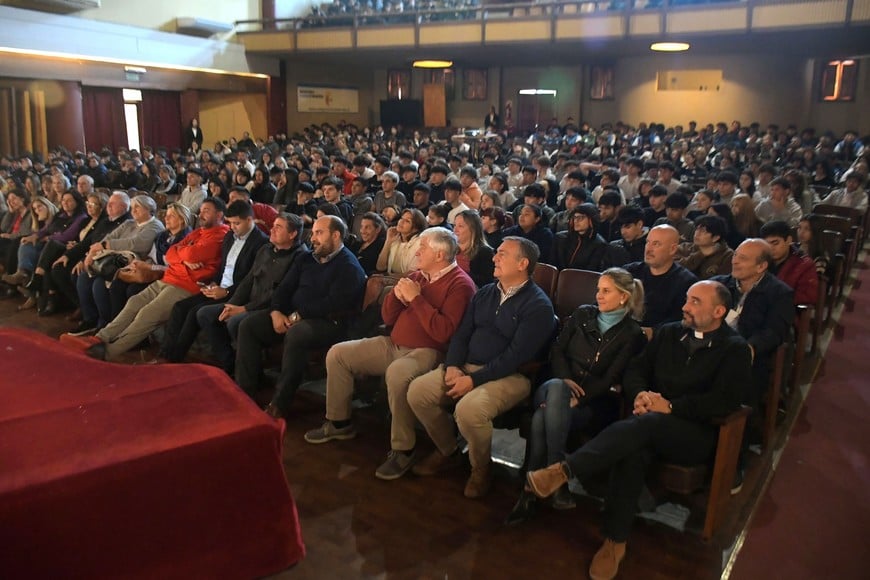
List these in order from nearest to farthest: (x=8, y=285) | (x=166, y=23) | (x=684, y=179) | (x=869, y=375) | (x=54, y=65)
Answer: (x=869, y=375) → (x=8, y=285) → (x=684, y=179) → (x=54, y=65) → (x=166, y=23)

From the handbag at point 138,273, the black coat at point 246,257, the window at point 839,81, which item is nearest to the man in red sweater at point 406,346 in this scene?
the black coat at point 246,257

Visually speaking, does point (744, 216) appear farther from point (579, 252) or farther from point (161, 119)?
point (161, 119)

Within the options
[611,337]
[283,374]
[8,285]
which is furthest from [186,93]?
[611,337]

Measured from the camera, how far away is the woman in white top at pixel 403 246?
14.2 ft

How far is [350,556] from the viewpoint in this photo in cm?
241

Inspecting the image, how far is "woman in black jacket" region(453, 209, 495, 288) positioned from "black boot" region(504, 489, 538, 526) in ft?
4.67

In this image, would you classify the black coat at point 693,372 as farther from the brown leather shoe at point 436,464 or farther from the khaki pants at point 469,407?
the brown leather shoe at point 436,464

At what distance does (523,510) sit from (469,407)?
451 millimetres

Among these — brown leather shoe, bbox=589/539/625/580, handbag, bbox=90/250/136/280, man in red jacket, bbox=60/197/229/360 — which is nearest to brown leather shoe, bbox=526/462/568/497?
brown leather shoe, bbox=589/539/625/580

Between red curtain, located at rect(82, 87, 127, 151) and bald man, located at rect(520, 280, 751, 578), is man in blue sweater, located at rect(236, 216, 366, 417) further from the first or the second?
red curtain, located at rect(82, 87, 127, 151)

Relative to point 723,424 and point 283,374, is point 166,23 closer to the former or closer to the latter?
point 283,374

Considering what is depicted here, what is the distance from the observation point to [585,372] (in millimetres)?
2795

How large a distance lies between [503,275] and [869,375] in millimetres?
2584

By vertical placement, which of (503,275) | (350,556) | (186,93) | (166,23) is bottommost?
(350,556)
